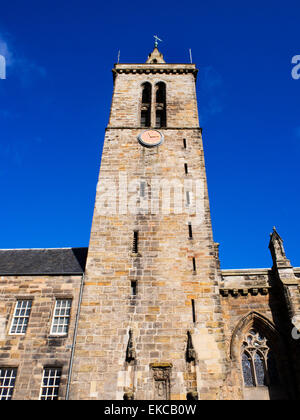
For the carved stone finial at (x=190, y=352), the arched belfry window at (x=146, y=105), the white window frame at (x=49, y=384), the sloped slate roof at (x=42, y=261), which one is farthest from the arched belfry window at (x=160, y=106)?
the white window frame at (x=49, y=384)

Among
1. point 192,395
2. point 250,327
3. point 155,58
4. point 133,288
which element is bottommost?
point 192,395

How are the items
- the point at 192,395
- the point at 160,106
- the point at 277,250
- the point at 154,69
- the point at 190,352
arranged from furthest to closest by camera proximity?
the point at 154,69 → the point at 160,106 → the point at 277,250 → the point at 190,352 → the point at 192,395

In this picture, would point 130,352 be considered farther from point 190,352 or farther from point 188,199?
point 188,199

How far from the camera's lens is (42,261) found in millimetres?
17812

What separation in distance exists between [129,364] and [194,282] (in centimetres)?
459

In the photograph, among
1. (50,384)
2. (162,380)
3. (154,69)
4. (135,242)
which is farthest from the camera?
(154,69)

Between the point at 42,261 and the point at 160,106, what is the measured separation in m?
13.9

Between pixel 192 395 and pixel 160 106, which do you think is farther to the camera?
pixel 160 106

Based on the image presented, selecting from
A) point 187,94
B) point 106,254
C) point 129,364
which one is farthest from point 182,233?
point 187,94

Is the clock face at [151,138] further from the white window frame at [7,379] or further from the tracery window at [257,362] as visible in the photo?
the white window frame at [7,379]

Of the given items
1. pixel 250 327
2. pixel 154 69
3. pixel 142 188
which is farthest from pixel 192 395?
pixel 154 69

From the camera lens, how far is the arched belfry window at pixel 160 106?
76.4 feet
